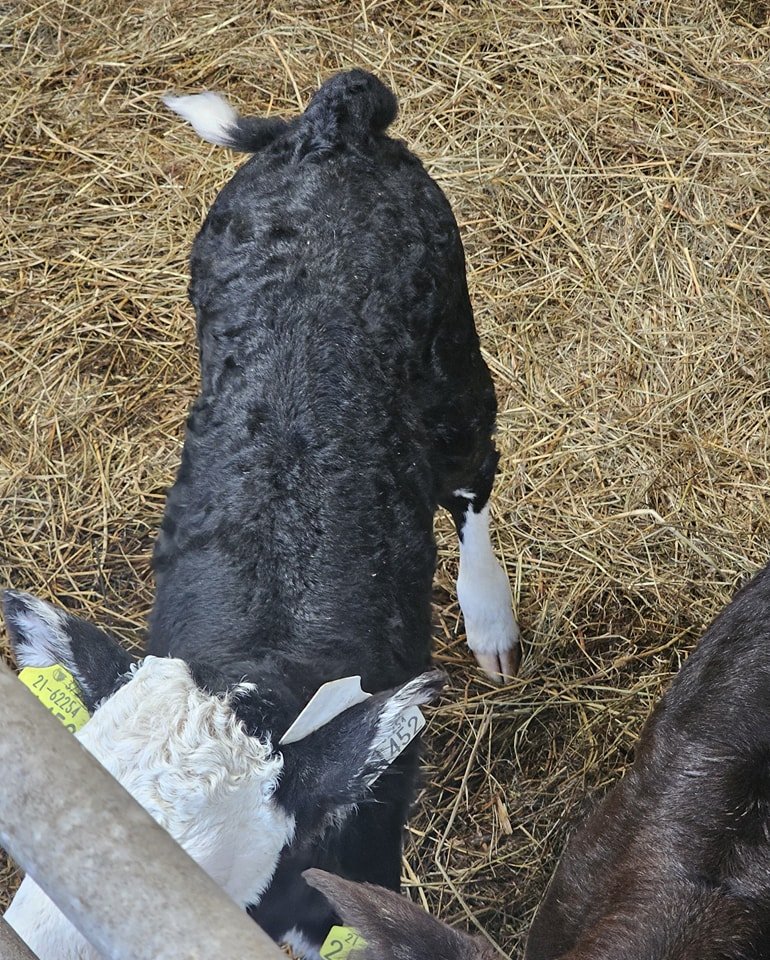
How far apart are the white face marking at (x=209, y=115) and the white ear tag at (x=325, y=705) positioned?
6.33ft

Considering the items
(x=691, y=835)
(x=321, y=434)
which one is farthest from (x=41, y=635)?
(x=691, y=835)

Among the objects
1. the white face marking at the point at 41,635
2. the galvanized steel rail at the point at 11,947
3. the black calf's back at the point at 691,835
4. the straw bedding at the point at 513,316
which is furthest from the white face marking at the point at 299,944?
the galvanized steel rail at the point at 11,947

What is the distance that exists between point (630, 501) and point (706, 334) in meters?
0.89

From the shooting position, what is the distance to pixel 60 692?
245cm

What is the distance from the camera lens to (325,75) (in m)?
5.29

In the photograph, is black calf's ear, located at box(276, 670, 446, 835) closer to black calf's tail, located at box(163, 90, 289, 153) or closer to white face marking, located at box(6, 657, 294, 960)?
white face marking, located at box(6, 657, 294, 960)

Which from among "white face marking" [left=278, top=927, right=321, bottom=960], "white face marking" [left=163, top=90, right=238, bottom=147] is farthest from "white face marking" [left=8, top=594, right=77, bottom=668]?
"white face marking" [left=163, top=90, right=238, bottom=147]

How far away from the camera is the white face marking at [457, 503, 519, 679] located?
12.0ft

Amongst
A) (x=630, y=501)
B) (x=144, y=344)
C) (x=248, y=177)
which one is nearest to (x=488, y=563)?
(x=630, y=501)

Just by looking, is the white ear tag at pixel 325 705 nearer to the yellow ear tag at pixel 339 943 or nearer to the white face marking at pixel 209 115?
the yellow ear tag at pixel 339 943

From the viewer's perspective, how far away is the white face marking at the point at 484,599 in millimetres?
3668

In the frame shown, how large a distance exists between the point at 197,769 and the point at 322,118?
6.43 ft

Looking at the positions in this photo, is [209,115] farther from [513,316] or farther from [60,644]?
[60,644]

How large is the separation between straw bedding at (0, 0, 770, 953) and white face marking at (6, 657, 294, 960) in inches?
52.9
